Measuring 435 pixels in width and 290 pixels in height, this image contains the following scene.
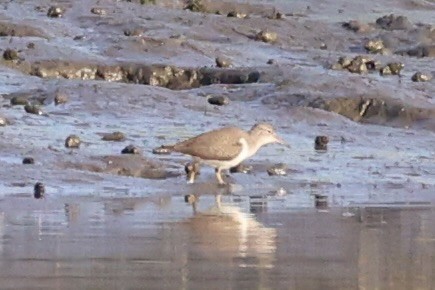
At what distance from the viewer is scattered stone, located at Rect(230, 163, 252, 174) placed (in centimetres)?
1272

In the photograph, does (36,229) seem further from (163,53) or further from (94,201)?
(163,53)

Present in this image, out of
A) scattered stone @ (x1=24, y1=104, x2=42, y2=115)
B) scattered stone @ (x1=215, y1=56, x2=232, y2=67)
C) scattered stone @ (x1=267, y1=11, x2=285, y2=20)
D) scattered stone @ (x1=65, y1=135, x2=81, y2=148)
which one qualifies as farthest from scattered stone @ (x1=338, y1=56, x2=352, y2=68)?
scattered stone @ (x1=65, y1=135, x2=81, y2=148)

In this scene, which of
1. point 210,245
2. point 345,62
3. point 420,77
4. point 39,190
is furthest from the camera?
point 345,62

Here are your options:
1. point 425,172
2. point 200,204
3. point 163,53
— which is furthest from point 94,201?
point 163,53

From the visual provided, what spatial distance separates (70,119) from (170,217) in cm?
459

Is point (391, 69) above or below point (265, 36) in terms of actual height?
above

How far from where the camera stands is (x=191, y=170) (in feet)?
39.9

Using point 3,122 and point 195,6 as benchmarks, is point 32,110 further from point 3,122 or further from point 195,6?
point 195,6

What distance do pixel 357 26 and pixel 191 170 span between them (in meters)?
11.8

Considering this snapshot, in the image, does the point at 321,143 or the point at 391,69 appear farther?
the point at 391,69

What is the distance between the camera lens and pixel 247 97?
659 inches

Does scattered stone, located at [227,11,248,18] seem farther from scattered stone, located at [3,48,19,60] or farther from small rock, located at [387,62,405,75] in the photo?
scattered stone, located at [3,48,19,60]

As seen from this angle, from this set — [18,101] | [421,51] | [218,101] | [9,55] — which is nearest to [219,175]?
[18,101]

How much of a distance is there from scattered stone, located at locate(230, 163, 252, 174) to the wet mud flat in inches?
4.2
